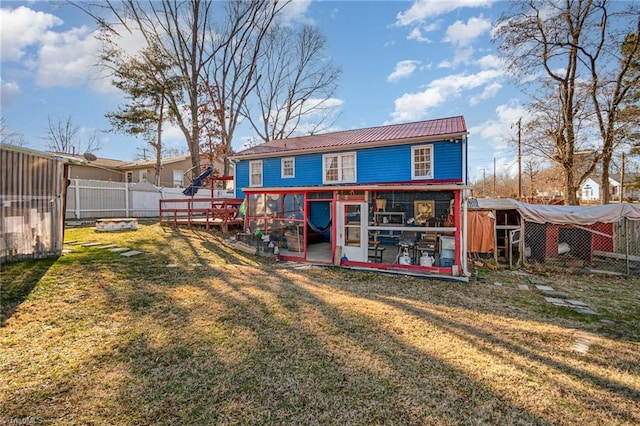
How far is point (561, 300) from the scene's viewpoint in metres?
6.01

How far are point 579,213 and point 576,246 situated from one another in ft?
4.77

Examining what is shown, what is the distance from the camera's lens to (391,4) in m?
12.1

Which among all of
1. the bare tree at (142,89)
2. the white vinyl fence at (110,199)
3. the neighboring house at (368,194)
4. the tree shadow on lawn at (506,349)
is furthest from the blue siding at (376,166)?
the bare tree at (142,89)

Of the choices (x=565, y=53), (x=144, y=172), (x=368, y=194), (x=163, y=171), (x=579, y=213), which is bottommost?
(x=579, y=213)

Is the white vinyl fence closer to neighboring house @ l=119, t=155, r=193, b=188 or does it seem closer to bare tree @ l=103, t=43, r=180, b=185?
bare tree @ l=103, t=43, r=180, b=185

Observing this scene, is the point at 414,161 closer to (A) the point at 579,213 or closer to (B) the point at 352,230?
(B) the point at 352,230

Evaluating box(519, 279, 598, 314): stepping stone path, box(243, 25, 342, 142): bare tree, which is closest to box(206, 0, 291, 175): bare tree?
box(243, 25, 342, 142): bare tree

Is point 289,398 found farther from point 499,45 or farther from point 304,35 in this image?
point 304,35

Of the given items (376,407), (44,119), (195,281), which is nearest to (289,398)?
(376,407)

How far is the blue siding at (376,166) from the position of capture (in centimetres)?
1077

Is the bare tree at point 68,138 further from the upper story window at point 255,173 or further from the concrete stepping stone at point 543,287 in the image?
the concrete stepping stone at point 543,287

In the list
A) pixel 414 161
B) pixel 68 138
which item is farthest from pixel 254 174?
pixel 68 138

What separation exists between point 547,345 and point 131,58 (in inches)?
908

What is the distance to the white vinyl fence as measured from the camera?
13.3 metres
